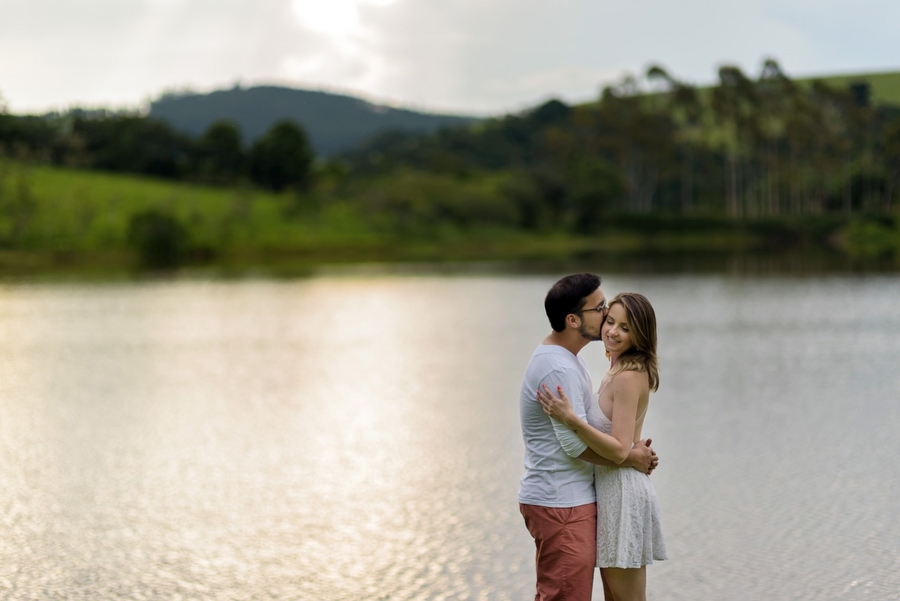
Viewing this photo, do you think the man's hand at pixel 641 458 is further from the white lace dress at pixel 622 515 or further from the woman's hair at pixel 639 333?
the woman's hair at pixel 639 333

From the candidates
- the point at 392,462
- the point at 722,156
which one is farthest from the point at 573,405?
the point at 722,156

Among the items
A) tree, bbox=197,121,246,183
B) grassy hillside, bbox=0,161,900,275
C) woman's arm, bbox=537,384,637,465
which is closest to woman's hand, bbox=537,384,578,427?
woman's arm, bbox=537,384,637,465

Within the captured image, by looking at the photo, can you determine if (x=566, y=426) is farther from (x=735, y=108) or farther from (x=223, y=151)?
(x=223, y=151)

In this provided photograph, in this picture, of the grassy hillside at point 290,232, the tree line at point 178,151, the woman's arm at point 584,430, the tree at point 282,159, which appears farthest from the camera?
the tree at point 282,159

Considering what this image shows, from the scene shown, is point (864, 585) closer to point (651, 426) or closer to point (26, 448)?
point (651, 426)

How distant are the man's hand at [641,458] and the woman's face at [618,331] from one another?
47cm

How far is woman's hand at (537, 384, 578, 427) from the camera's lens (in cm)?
460

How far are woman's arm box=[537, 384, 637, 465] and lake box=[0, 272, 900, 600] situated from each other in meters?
2.77

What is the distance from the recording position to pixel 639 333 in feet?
15.6

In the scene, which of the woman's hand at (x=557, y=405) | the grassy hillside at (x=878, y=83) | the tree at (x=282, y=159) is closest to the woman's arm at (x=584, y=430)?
the woman's hand at (x=557, y=405)

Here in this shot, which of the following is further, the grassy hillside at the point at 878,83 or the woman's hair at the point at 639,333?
the grassy hillside at the point at 878,83

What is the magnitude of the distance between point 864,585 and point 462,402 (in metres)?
8.86

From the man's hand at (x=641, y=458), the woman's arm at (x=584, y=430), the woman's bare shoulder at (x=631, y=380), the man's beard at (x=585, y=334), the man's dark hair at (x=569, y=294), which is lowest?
the man's hand at (x=641, y=458)

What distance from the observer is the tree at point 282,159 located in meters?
106
